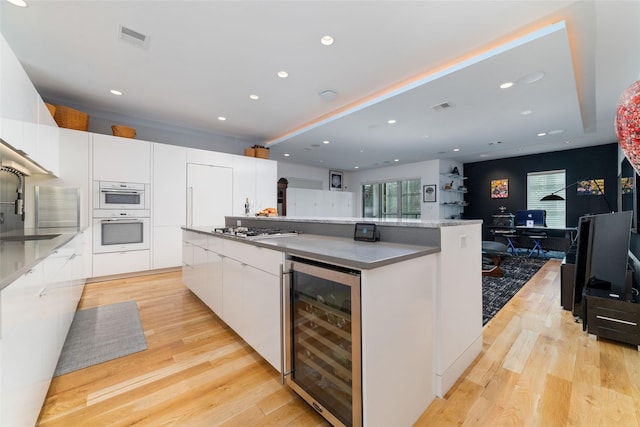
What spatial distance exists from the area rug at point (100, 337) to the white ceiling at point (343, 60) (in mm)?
2752

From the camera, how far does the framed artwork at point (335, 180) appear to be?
9.35 meters

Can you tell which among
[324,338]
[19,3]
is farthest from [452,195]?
[19,3]

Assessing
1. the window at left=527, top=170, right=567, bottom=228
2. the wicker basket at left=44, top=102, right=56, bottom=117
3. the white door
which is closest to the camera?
the wicker basket at left=44, top=102, right=56, bottom=117

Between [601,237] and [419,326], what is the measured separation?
2.23m

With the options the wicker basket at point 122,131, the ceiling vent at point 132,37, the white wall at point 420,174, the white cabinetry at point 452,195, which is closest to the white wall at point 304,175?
the white wall at point 420,174

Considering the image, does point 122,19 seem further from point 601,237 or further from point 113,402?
point 601,237

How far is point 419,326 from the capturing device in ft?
4.45

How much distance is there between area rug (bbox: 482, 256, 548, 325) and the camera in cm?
289

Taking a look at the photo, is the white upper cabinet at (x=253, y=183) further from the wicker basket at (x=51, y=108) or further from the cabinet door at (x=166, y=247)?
the wicker basket at (x=51, y=108)

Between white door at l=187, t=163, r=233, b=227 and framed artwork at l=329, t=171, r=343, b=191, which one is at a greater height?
framed artwork at l=329, t=171, r=343, b=191

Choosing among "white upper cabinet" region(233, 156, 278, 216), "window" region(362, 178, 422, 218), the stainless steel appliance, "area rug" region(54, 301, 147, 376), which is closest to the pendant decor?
the stainless steel appliance

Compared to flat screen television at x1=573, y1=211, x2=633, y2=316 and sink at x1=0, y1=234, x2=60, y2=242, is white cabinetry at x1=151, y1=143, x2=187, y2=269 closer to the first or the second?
sink at x1=0, y1=234, x2=60, y2=242

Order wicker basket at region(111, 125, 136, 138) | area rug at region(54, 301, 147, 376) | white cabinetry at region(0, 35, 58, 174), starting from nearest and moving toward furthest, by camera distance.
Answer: white cabinetry at region(0, 35, 58, 174), area rug at region(54, 301, 147, 376), wicker basket at region(111, 125, 136, 138)

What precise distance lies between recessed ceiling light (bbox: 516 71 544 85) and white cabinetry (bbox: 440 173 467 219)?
4695mm
